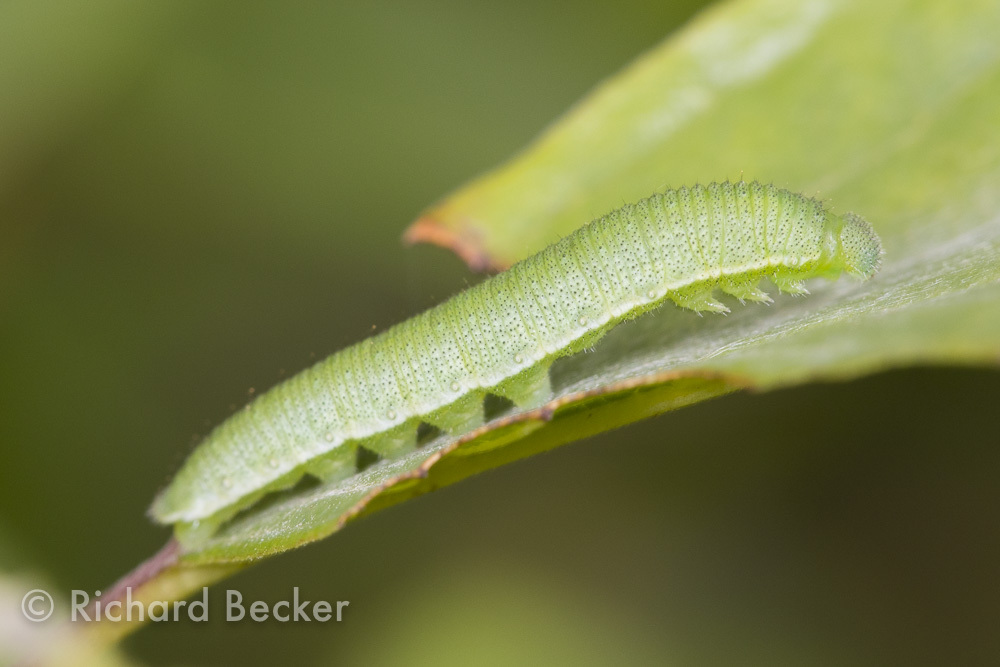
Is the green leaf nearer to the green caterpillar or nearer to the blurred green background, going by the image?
the green caterpillar

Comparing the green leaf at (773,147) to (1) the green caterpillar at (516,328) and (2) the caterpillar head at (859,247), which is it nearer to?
(2) the caterpillar head at (859,247)

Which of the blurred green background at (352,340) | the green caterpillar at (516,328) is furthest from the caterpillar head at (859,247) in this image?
the blurred green background at (352,340)

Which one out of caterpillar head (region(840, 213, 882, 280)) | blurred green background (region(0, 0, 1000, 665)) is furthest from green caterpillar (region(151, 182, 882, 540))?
blurred green background (region(0, 0, 1000, 665))

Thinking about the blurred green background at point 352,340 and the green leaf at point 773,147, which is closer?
the green leaf at point 773,147

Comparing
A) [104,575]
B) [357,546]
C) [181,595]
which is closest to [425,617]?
[357,546]

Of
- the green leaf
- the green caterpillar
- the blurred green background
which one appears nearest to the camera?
the green leaf

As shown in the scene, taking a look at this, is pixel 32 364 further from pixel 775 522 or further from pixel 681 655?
pixel 775 522
